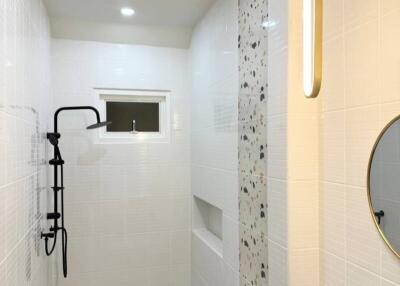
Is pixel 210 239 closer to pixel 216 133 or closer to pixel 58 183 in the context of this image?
pixel 216 133

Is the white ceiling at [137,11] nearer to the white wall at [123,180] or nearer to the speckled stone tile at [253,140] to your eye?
the white wall at [123,180]

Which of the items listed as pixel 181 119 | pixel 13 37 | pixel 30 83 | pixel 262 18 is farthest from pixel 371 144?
pixel 181 119

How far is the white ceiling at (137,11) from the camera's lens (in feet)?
8.05

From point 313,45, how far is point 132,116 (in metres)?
2.31

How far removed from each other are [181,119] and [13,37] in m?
1.72

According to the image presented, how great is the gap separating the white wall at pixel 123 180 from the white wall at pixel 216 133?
172 mm

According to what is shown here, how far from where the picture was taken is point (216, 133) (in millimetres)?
2443

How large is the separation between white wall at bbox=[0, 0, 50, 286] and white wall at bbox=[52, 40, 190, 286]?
0.46 metres

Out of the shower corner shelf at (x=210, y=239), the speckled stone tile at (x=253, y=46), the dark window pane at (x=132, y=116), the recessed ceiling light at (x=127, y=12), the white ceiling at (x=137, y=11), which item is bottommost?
the shower corner shelf at (x=210, y=239)

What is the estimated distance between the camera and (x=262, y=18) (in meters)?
1.72

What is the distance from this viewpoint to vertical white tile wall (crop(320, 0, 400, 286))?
3.60ft

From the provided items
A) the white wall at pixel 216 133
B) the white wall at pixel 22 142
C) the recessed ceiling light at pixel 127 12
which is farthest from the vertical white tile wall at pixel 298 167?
the recessed ceiling light at pixel 127 12

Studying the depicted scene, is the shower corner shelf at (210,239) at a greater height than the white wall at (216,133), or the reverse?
the white wall at (216,133)

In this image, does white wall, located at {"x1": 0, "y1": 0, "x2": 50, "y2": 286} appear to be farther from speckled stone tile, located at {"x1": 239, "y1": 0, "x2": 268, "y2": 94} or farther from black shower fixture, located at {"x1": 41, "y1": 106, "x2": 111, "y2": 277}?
speckled stone tile, located at {"x1": 239, "y1": 0, "x2": 268, "y2": 94}
